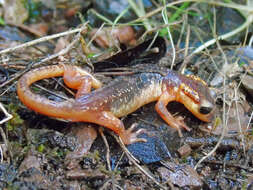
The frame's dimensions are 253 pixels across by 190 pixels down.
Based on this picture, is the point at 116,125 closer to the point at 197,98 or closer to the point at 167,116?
the point at 167,116

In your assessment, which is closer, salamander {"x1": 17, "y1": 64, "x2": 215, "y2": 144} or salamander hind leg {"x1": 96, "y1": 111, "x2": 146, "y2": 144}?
salamander {"x1": 17, "y1": 64, "x2": 215, "y2": 144}

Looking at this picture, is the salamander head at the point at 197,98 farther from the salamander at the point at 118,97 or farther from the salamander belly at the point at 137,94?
the salamander belly at the point at 137,94

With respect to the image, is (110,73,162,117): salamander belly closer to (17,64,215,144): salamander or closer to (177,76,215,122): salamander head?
(17,64,215,144): salamander

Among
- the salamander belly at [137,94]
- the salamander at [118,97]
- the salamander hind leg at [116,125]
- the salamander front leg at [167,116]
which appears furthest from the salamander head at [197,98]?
the salamander hind leg at [116,125]

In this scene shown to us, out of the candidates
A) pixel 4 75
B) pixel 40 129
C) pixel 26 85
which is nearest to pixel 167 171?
pixel 40 129

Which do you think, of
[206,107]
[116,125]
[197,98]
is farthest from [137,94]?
[206,107]

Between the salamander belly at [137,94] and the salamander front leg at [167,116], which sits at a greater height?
the salamander belly at [137,94]

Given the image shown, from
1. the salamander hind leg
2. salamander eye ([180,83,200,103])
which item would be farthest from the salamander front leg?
the salamander hind leg

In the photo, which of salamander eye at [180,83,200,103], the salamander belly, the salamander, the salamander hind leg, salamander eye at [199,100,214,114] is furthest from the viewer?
salamander eye at [180,83,200,103]
